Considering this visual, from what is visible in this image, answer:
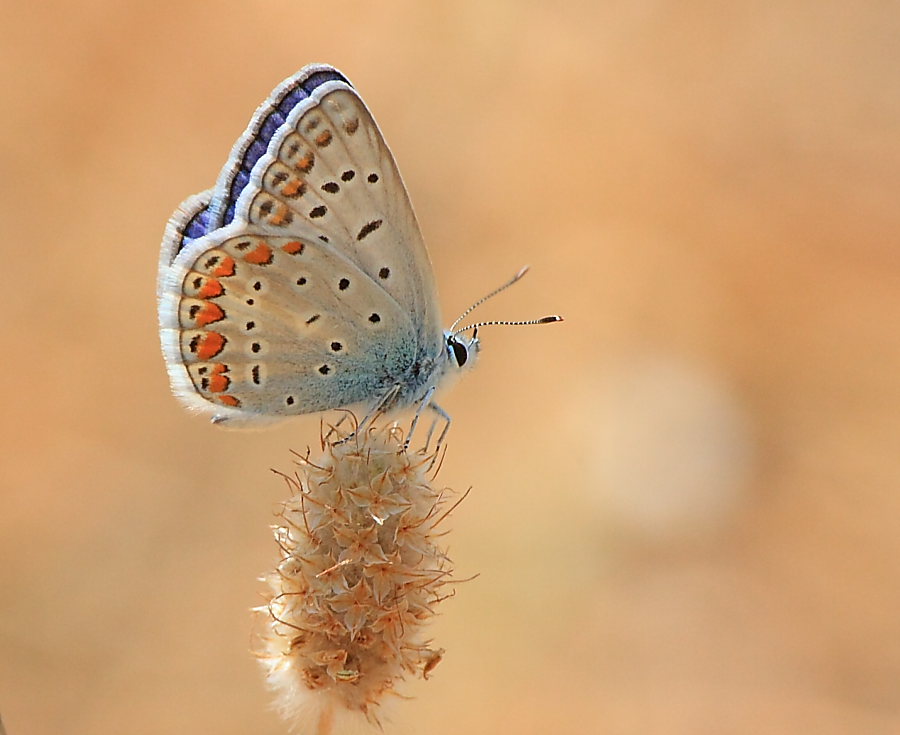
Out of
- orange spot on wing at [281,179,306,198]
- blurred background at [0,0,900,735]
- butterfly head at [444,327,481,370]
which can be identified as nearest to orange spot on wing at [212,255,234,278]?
orange spot on wing at [281,179,306,198]

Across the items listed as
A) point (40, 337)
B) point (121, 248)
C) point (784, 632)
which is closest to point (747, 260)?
point (784, 632)

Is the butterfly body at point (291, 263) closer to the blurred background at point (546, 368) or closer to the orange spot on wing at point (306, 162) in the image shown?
the orange spot on wing at point (306, 162)

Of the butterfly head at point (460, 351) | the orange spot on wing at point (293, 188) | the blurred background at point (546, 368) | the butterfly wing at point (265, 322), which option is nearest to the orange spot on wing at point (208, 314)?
the butterfly wing at point (265, 322)

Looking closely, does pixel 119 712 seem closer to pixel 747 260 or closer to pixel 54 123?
pixel 54 123

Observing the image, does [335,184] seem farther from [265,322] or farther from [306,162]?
[265,322]

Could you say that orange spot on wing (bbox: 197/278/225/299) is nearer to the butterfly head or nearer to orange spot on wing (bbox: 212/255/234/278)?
orange spot on wing (bbox: 212/255/234/278)
